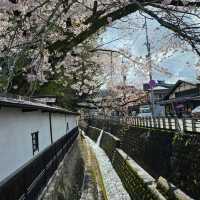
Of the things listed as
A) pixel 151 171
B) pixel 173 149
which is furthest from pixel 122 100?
pixel 173 149

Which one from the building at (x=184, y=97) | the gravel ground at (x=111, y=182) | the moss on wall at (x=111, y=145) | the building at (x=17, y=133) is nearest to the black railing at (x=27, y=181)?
the building at (x=17, y=133)

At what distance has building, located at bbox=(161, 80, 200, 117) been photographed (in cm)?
5495

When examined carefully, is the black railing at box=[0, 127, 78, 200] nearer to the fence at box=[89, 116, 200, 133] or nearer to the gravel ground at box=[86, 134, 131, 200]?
the fence at box=[89, 116, 200, 133]

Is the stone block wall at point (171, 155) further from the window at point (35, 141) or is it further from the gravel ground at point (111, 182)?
the window at point (35, 141)

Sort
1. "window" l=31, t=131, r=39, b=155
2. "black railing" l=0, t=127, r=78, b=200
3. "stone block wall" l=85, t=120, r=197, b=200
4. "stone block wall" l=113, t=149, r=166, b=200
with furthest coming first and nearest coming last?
"stone block wall" l=85, t=120, r=197, b=200
"stone block wall" l=113, t=149, r=166, b=200
"window" l=31, t=131, r=39, b=155
"black railing" l=0, t=127, r=78, b=200

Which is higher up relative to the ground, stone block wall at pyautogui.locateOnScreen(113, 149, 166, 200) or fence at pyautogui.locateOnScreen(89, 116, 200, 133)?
fence at pyautogui.locateOnScreen(89, 116, 200, 133)

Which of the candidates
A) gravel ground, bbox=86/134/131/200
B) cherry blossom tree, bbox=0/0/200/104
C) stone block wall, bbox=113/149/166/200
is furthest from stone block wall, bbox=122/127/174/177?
cherry blossom tree, bbox=0/0/200/104

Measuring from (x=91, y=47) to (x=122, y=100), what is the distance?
82.9 feet

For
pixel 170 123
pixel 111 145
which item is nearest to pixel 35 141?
pixel 170 123

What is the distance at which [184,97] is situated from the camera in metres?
56.5

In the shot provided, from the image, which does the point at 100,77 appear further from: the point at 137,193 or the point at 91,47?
the point at 137,193

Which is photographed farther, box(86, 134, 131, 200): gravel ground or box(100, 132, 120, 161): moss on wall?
box(100, 132, 120, 161): moss on wall

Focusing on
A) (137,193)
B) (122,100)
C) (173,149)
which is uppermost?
(122,100)

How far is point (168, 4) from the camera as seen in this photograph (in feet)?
29.1
